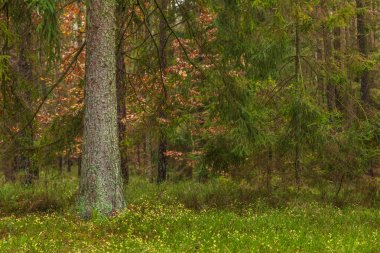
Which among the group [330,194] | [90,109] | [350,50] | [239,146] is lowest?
[330,194]

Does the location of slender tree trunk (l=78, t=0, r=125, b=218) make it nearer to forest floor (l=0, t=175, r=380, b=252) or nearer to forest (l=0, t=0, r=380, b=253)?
forest (l=0, t=0, r=380, b=253)

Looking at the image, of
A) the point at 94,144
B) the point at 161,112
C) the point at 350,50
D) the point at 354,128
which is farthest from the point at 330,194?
the point at 94,144

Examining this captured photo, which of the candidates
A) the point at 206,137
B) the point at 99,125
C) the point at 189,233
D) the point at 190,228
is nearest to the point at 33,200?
the point at 99,125

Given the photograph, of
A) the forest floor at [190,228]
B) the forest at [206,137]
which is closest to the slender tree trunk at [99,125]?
the forest at [206,137]

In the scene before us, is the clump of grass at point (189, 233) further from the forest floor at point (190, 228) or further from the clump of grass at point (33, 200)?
the clump of grass at point (33, 200)

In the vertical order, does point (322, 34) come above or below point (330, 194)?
above

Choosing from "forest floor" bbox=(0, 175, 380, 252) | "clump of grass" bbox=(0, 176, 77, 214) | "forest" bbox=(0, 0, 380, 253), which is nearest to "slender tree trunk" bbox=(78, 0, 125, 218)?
"forest" bbox=(0, 0, 380, 253)

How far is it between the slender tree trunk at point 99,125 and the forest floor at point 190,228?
51cm

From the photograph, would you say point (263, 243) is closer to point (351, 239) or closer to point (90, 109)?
point (351, 239)

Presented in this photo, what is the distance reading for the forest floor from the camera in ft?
28.0

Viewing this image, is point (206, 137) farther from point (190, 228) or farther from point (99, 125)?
point (190, 228)

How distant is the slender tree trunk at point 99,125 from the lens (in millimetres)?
10750

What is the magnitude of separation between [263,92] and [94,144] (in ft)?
27.1

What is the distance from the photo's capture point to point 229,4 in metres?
12.8
